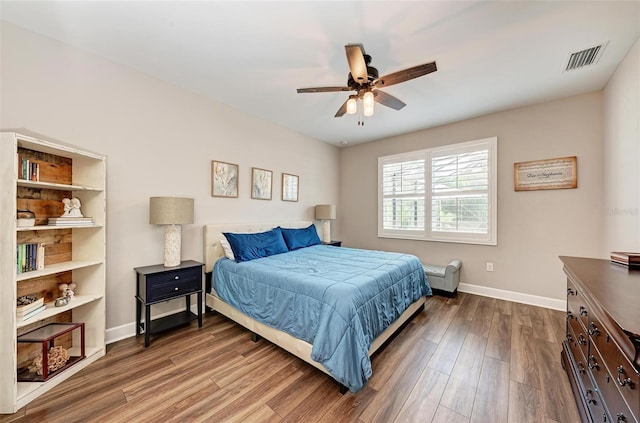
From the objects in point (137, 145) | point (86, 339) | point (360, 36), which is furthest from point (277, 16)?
point (86, 339)

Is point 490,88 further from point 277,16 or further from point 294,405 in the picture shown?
point 294,405

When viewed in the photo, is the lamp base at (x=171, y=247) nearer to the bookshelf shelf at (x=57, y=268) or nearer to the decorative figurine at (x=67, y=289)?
the bookshelf shelf at (x=57, y=268)

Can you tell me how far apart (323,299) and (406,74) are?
1867 millimetres

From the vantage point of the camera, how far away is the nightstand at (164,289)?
2309 mm

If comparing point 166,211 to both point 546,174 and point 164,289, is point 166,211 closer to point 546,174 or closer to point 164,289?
point 164,289

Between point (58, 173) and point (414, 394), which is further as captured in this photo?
point (58, 173)

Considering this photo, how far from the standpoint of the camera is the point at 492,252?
362 cm

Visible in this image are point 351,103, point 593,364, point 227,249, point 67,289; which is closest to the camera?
point 593,364

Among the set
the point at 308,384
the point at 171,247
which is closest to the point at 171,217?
the point at 171,247

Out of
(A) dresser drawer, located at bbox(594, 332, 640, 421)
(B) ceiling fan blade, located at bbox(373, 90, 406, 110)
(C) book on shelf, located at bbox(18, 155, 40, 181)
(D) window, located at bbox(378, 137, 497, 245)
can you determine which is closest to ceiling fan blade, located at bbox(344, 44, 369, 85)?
(B) ceiling fan blade, located at bbox(373, 90, 406, 110)

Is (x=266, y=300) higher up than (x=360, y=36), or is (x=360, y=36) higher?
(x=360, y=36)

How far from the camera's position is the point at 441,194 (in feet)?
13.3

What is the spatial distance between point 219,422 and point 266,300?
0.92 m

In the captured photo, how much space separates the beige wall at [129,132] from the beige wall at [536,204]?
10.8 ft
